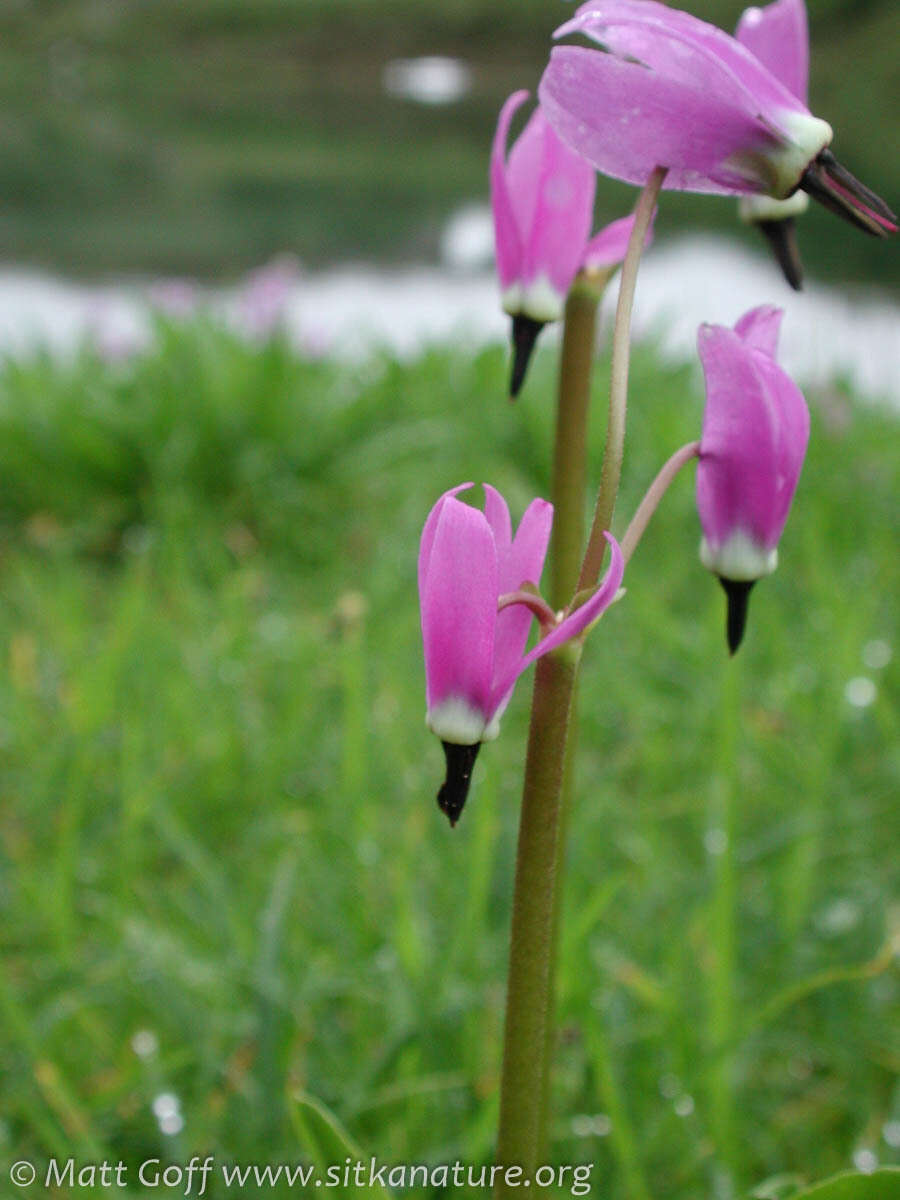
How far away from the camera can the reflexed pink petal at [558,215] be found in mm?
668

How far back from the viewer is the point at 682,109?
1.63 ft

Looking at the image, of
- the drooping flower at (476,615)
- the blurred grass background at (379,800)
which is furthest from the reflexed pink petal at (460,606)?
the blurred grass background at (379,800)

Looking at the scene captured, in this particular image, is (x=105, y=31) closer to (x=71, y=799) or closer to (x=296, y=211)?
(x=296, y=211)

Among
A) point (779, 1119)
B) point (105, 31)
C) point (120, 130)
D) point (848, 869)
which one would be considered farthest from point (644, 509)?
point (105, 31)

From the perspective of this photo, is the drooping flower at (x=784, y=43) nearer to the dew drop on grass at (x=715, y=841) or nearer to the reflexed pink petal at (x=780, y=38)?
the reflexed pink petal at (x=780, y=38)

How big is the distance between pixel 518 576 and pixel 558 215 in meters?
0.25

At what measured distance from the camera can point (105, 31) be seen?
2764 centimetres

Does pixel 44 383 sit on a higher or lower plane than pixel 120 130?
higher

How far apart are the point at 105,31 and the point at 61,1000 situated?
3040 cm

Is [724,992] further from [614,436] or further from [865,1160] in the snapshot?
[614,436]

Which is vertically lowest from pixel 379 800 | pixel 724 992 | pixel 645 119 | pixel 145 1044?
pixel 379 800

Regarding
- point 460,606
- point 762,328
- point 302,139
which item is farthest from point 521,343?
point 302,139

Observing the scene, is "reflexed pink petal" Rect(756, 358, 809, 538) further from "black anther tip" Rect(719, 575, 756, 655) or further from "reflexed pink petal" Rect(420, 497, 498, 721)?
"reflexed pink petal" Rect(420, 497, 498, 721)

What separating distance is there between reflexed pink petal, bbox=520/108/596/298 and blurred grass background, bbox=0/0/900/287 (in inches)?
30.6
